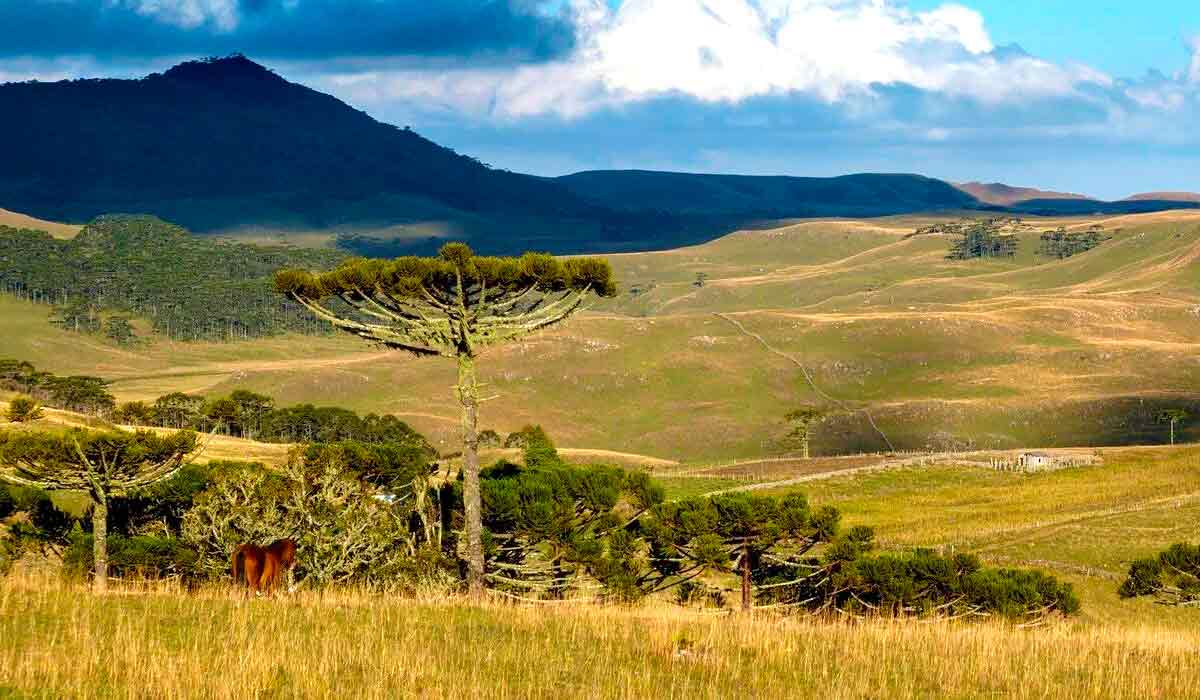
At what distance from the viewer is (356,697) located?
12.5 m

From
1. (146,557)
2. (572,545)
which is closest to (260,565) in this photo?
(572,545)

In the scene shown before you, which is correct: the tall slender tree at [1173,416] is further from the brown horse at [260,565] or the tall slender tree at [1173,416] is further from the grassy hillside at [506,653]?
the brown horse at [260,565]

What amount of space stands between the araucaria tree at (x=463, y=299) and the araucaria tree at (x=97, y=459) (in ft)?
15.4

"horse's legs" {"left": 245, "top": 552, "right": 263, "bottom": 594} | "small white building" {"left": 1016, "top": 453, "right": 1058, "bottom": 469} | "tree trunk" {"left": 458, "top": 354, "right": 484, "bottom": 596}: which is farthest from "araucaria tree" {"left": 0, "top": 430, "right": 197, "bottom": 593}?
"small white building" {"left": 1016, "top": 453, "right": 1058, "bottom": 469}

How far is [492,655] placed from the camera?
591 inches

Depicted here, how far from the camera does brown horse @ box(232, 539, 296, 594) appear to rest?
19.9 metres

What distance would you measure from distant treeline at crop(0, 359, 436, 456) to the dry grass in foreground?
111 m

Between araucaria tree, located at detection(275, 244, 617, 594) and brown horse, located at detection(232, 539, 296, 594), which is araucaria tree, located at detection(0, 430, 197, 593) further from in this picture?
brown horse, located at detection(232, 539, 296, 594)

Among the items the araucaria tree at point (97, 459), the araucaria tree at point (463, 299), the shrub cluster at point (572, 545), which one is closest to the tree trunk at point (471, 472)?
the araucaria tree at point (463, 299)

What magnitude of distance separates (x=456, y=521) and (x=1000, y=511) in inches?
1802

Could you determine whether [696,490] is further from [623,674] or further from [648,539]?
[623,674]

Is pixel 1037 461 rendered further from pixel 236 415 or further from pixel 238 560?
pixel 238 560

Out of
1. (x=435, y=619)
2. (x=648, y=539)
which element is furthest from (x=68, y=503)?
(x=435, y=619)

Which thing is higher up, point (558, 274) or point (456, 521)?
point (558, 274)
